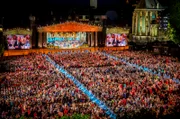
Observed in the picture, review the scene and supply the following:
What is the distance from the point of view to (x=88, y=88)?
1872 cm

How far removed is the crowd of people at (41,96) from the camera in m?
13.7

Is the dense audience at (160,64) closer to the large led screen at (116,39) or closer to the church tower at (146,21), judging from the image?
the large led screen at (116,39)

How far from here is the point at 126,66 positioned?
87.0ft

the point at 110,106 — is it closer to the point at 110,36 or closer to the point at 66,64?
the point at 66,64

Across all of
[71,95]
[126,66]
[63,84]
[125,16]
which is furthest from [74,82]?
[125,16]

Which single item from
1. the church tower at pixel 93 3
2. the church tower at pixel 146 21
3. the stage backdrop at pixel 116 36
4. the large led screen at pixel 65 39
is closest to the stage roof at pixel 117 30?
the stage backdrop at pixel 116 36

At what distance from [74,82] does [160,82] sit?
6.33 metres

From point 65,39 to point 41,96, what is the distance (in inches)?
943

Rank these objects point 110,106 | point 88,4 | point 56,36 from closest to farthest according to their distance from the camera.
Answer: point 110,106 < point 56,36 < point 88,4

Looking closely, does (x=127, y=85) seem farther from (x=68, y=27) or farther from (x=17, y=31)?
(x=17, y=31)

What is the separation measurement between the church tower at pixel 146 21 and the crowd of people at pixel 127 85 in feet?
63.5

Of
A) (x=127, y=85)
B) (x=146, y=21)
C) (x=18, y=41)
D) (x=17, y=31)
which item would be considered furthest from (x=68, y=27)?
(x=127, y=85)

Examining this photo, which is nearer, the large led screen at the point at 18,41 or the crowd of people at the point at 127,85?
the crowd of people at the point at 127,85

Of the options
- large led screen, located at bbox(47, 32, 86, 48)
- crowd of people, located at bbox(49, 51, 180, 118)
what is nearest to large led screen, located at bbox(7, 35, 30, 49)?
large led screen, located at bbox(47, 32, 86, 48)
